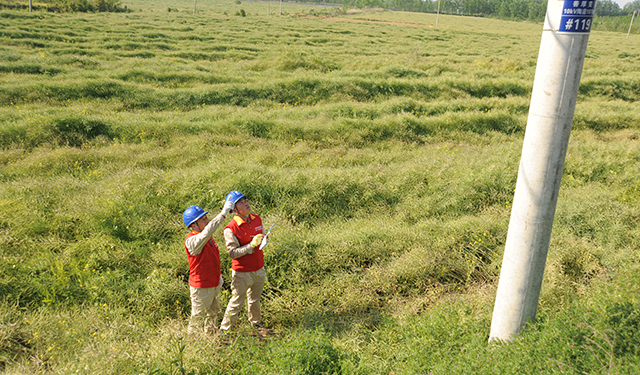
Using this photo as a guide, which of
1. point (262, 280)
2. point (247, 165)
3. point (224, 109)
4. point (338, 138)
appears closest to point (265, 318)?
point (262, 280)

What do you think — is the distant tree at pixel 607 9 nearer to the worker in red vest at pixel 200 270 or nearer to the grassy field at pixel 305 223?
the grassy field at pixel 305 223

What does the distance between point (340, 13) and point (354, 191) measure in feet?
227

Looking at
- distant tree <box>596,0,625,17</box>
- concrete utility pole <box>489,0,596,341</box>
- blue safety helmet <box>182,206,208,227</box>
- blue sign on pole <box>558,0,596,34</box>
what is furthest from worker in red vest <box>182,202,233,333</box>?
distant tree <box>596,0,625,17</box>

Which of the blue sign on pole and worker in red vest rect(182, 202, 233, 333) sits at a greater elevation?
the blue sign on pole

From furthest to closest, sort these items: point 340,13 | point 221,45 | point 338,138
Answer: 1. point 340,13
2. point 221,45
3. point 338,138

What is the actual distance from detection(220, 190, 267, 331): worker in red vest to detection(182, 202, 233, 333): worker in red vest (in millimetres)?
202

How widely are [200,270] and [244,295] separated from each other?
0.71 meters

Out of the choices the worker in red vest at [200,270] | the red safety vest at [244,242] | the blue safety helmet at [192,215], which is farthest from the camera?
the red safety vest at [244,242]

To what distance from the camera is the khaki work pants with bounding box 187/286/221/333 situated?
185 inches

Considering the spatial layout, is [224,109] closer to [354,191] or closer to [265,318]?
[354,191]

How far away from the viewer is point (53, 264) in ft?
19.0

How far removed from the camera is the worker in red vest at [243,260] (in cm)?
481

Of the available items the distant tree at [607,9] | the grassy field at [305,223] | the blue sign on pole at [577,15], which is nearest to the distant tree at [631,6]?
the distant tree at [607,9]

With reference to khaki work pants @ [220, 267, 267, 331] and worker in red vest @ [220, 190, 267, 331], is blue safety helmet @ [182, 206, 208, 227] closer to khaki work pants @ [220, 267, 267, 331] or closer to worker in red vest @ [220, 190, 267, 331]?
worker in red vest @ [220, 190, 267, 331]
